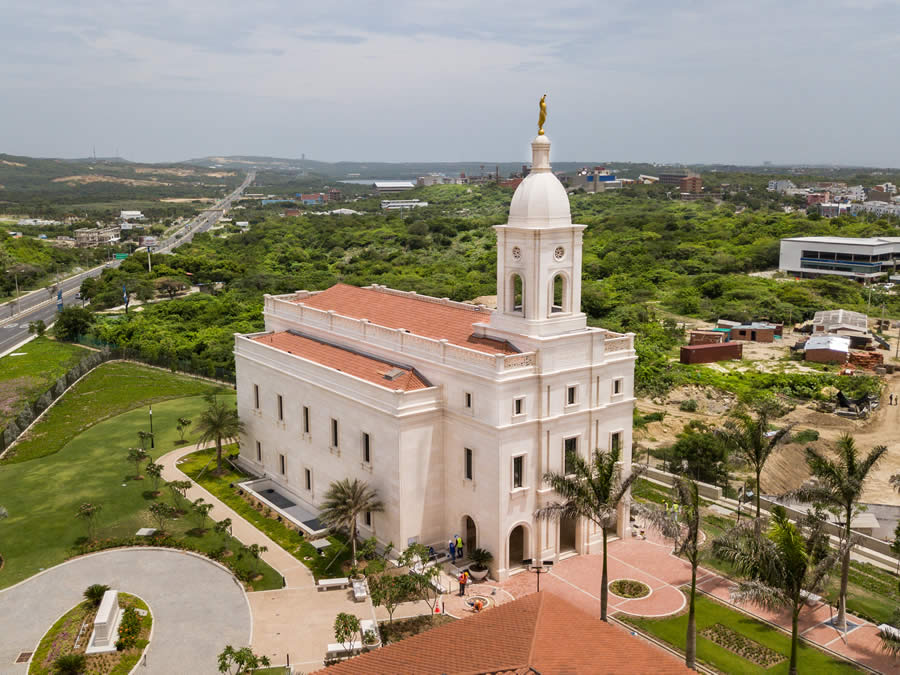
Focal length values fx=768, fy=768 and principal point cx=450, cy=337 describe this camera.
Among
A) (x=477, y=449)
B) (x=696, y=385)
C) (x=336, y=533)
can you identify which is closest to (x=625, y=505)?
(x=477, y=449)

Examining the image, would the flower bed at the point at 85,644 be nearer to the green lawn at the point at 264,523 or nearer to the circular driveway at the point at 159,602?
the circular driveway at the point at 159,602

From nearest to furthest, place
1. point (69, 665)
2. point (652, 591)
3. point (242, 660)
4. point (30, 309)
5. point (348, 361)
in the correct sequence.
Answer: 1. point (242, 660)
2. point (69, 665)
3. point (652, 591)
4. point (348, 361)
5. point (30, 309)

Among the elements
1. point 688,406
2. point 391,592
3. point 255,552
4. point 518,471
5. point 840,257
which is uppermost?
point 840,257

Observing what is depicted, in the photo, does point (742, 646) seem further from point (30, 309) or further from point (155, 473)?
Result: point (30, 309)

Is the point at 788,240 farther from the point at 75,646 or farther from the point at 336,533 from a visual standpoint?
the point at 75,646

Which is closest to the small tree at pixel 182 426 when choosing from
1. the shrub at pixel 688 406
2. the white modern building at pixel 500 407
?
the white modern building at pixel 500 407

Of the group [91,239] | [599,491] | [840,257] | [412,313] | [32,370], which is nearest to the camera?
[599,491]

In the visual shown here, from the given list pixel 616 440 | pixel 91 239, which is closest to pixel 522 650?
pixel 616 440
